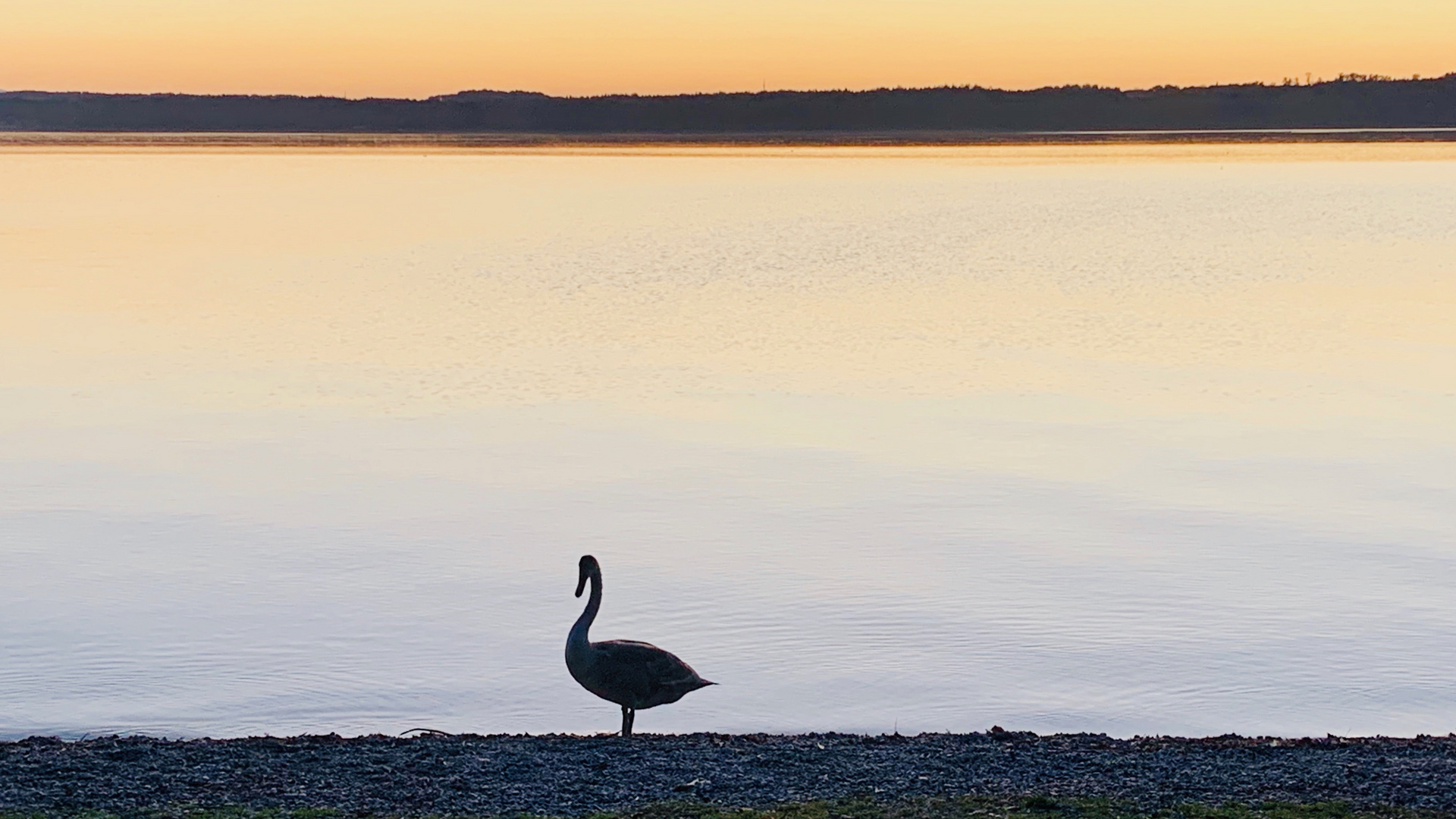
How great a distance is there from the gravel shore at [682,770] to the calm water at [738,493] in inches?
55.5

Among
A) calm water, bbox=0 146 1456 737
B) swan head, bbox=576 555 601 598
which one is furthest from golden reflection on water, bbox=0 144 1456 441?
swan head, bbox=576 555 601 598

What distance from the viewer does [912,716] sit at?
1205 cm

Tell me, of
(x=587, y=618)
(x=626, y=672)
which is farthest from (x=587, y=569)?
(x=626, y=672)

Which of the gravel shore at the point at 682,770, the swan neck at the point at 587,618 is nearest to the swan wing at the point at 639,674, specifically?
the swan neck at the point at 587,618

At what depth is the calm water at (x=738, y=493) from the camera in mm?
12656

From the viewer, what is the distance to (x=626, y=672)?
10.9m

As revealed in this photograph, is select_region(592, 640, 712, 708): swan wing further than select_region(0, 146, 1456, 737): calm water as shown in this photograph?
No

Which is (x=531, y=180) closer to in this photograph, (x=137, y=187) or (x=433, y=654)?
(x=137, y=187)

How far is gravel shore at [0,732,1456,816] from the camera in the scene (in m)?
8.91

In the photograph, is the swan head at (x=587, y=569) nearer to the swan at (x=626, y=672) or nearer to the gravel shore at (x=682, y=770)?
the swan at (x=626, y=672)

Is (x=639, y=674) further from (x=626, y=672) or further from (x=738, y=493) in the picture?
(x=738, y=493)

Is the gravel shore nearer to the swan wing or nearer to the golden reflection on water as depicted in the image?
the swan wing

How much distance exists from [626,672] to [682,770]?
1.45 meters

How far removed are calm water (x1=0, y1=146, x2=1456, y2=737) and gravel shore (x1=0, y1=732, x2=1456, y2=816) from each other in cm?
141
